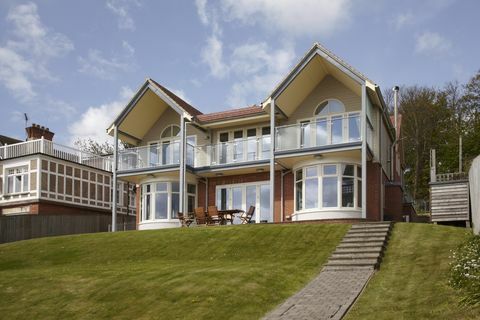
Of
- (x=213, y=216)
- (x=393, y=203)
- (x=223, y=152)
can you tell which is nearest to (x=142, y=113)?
(x=223, y=152)

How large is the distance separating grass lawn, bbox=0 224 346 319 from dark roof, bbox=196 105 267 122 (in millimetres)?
7561

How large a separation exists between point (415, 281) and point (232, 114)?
55.4 ft

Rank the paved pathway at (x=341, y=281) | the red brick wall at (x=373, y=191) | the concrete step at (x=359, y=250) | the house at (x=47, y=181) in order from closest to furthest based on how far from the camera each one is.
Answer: the paved pathway at (x=341, y=281) < the concrete step at (x=359, y=250) < the red brick wall at (x=373, y=191) < the house at (x=47, y=181)

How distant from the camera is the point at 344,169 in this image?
25.0 meters

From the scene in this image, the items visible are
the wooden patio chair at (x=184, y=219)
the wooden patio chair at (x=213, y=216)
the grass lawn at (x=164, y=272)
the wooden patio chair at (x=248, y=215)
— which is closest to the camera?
the grass lawn at (x=164, y=272)

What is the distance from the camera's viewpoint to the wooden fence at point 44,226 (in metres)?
30.0

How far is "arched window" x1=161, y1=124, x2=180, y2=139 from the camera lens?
30859mm

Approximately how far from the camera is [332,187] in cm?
2488

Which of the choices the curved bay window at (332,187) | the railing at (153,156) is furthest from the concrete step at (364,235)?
the railing at (153,156)

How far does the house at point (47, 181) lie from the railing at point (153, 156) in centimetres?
688

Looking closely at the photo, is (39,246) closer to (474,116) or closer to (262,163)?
(262,163)

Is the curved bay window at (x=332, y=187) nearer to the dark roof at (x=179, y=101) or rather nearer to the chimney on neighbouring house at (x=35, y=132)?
the dark roof at (x=179, y=101)


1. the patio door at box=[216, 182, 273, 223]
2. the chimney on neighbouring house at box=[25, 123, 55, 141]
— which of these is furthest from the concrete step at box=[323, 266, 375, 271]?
the chimney on neighbouring house at box=[25, 123, 55, 141]

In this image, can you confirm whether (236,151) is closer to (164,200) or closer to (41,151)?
(164,200)
